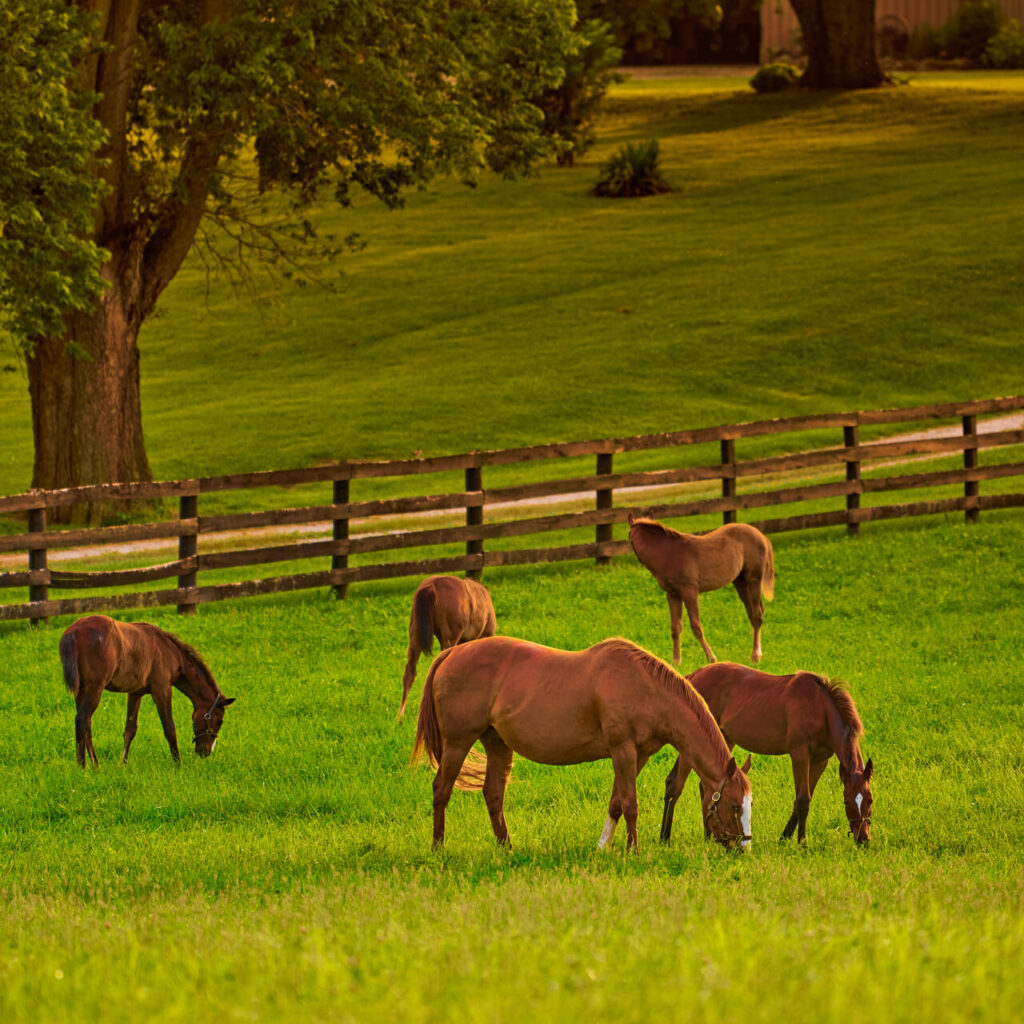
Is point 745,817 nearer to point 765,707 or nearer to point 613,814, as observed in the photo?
point 613,814

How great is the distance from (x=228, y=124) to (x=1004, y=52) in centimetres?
7340

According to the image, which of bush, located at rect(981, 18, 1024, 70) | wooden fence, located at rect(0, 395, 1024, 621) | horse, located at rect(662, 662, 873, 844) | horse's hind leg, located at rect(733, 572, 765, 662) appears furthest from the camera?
bush, located at rect(981, 18, 1024, 70)

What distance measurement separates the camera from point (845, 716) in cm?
845

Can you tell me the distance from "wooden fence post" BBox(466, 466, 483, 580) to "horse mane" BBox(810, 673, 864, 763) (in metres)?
9.09

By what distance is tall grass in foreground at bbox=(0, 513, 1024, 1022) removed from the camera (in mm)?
4531

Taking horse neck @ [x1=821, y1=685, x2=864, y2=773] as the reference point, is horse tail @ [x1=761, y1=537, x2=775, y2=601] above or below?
below

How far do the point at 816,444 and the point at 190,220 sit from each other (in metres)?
13.2

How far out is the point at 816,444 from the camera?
28.4 meters

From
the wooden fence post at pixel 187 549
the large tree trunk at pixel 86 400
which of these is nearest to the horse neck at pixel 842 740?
the wooden fence post at pixel 187 549

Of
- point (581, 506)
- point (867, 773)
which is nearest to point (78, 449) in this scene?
point (581, 506)

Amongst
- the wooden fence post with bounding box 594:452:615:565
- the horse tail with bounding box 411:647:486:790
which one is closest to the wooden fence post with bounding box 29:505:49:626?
the wooden fence post with bounding box 594:452:615:565

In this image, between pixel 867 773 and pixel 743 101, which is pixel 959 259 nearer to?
pixel 743 101

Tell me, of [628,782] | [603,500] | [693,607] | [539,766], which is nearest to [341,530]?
[603,500]

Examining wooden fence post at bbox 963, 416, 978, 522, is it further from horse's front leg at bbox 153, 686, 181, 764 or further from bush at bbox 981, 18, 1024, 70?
bush at bbox 981, 18, 1024, 70
